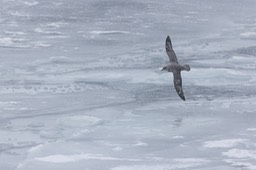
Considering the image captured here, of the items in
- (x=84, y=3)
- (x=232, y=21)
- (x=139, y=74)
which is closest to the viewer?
(x=139, y=74)

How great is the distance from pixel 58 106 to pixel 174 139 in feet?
7.11

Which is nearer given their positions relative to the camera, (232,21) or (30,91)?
(30,91)

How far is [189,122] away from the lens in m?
9.48

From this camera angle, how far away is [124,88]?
11125 millimetres

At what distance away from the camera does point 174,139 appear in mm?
8812

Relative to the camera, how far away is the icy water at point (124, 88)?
27.2 feet

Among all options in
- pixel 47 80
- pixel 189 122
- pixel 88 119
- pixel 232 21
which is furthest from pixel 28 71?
pixel 232 21

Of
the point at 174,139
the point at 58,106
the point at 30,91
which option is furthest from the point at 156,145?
the point at 30,91

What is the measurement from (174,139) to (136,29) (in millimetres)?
6745

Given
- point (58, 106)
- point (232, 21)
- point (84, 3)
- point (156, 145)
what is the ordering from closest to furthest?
point (156, 145) → point (58, 106) → point (232, 21) → point (84, 3)

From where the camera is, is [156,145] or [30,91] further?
[30,91]

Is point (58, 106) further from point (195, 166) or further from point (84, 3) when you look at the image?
point (84, 3)

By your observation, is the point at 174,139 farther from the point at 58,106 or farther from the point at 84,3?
the point at 84,3

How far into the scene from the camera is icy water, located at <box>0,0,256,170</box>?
8.28 m
